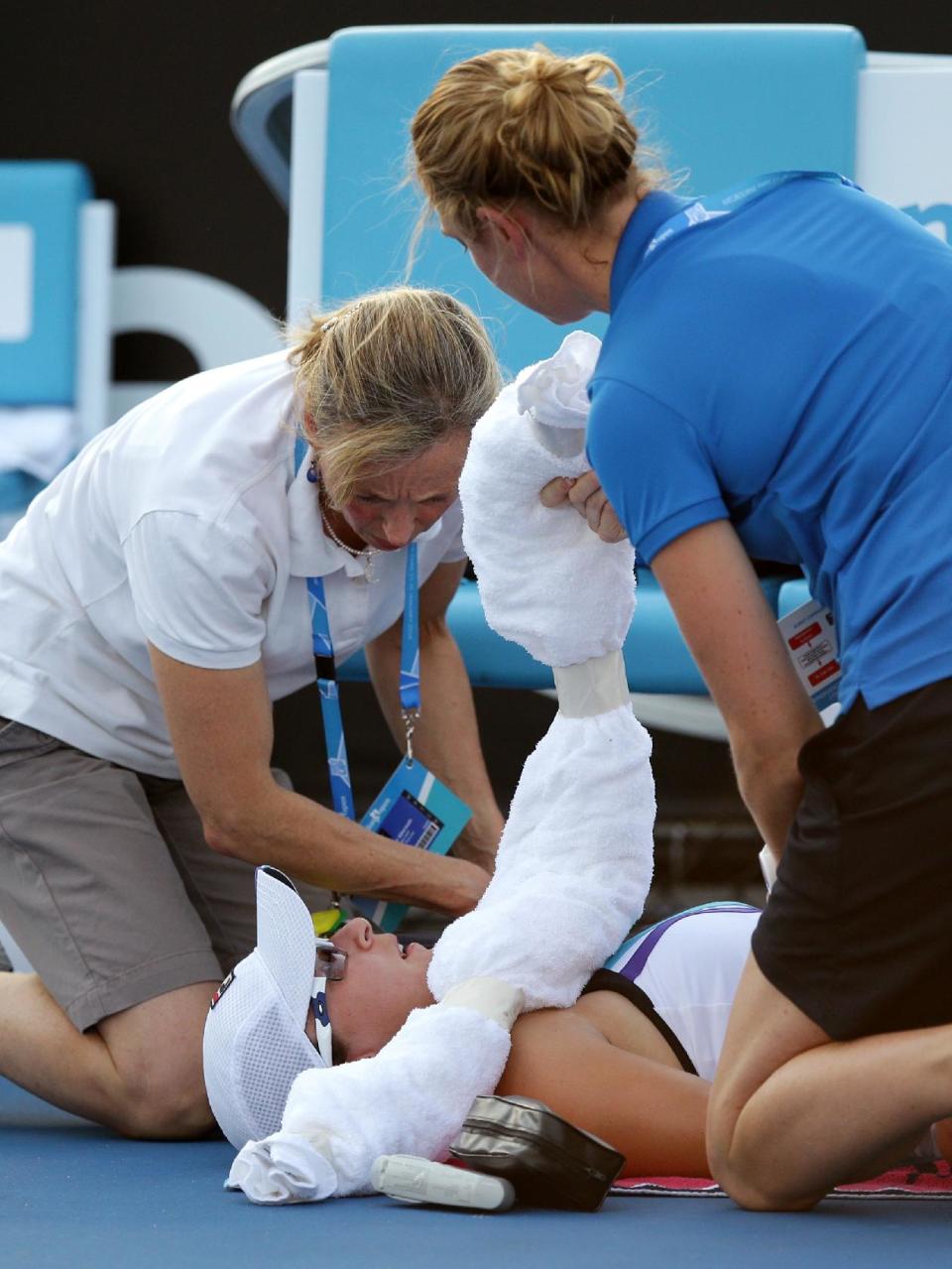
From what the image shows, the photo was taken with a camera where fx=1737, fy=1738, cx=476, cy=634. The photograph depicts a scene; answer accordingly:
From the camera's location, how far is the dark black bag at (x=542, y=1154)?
133 centimetres

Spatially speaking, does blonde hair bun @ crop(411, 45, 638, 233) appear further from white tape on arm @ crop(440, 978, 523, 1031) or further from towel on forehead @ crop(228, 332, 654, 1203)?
white tape on arm @ crop(440, 978, 523, 1031)

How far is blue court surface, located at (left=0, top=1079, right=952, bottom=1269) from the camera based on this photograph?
1140mm

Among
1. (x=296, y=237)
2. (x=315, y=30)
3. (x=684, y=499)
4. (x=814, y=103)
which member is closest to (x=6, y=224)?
(x=315, y=30)

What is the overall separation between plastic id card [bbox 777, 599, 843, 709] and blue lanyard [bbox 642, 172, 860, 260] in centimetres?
33

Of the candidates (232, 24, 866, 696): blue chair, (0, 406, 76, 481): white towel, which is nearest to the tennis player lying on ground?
(232, 24, 866, 696): blue chair

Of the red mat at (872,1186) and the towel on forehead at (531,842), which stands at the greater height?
the towel on forehead at (531,842)

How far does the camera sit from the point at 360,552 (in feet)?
6.39

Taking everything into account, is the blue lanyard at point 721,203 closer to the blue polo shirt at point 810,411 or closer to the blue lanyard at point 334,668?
Answer: the blue polo shirt at point 810,411

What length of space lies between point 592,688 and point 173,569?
466 millimetres

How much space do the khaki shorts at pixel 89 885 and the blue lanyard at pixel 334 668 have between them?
0.76ft

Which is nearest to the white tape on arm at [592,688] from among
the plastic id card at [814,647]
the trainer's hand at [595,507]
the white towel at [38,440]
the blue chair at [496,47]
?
the trainer's hand at [595,507]

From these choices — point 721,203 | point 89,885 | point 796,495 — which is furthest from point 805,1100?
point 89,885

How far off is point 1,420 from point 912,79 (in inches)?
90.9

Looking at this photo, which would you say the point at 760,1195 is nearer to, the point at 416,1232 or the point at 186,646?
the point at 416,1232
